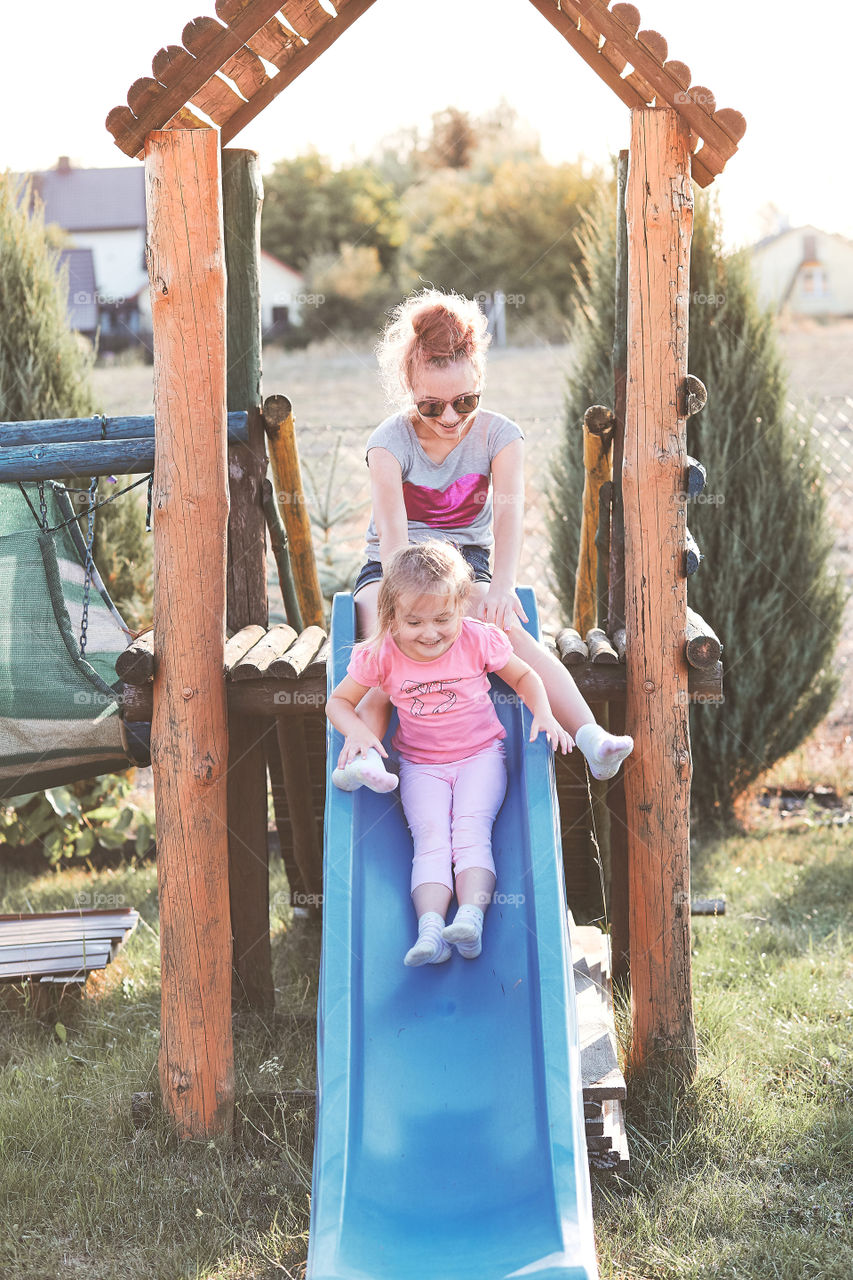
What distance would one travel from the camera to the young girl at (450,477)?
351cm

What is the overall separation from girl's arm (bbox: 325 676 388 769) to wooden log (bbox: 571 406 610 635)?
1.50 m

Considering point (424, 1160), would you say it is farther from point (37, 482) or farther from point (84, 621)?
point (37, 482)

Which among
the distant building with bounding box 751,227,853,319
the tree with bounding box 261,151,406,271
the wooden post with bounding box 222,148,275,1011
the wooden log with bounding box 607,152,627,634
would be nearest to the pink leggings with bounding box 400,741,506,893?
the wooden post with bounding box 222,148,275,1011

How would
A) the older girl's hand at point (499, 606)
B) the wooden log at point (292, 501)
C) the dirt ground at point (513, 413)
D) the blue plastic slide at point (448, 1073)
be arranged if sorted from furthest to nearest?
1. the dirt ground at point (513, 413)
2. the wooden log at point (292, 501)
3. the older girl's hand at point (499, 606)
4. the blue plastic slide at point (448, 1073)

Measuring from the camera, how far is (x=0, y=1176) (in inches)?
132

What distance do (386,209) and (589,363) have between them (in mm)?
31587

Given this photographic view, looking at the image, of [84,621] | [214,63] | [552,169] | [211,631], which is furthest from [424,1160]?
[552,169]

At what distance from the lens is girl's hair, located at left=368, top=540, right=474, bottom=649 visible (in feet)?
10.4

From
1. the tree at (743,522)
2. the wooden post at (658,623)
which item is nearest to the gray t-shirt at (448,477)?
the wooden post at (658,623)

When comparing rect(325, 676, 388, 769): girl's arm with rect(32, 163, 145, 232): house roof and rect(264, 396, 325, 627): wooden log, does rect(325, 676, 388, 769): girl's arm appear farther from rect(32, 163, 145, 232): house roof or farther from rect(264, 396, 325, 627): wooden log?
rect(32, 163, 145, 232): house roof

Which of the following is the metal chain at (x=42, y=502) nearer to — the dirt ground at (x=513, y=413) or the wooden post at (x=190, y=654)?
the wooden post at (x=190, y=654)

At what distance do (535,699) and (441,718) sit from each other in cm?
28

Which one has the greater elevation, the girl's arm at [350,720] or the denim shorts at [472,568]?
the denim shorts at [472,568]

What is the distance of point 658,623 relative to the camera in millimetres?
3609
